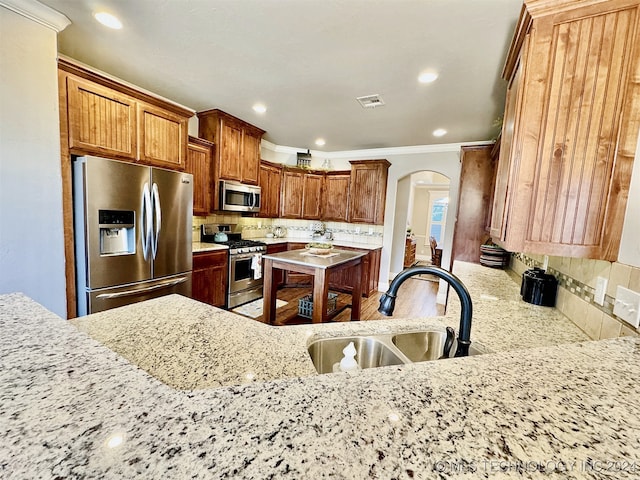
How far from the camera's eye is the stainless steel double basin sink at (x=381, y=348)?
108 centimetres

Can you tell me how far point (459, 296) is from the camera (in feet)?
3.31

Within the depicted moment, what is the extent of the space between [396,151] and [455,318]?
3.98 metres

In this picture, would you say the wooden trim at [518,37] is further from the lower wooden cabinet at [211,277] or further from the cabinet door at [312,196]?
the cabinet door at [312,196]

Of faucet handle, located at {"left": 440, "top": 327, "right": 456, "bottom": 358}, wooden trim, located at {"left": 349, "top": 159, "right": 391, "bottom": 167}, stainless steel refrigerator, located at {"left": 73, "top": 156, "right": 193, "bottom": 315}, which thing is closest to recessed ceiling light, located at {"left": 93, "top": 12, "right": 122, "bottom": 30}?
stainless steel refrigerator, located at {"left": 73, "top": 156, "right": 193, "bottom": 315}

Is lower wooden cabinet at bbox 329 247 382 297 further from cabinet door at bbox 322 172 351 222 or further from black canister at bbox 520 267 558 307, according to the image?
black canister at bbox 520 267 558 307

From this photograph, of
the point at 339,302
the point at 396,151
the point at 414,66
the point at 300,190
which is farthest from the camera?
the point at 300,190

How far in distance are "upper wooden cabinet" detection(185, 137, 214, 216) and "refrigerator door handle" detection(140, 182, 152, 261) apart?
34.0 inches

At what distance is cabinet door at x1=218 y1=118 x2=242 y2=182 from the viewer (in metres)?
3.53

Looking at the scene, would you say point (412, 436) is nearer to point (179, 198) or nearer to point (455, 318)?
point (455, 318)

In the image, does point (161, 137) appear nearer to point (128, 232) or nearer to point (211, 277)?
point (128, 232)

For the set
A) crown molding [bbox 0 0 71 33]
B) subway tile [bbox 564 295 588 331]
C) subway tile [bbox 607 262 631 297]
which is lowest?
subway tile [bbox 564 295 588 331]

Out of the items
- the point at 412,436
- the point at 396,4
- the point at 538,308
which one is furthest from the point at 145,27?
the point at 538,308

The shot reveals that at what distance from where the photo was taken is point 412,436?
38 centimetres

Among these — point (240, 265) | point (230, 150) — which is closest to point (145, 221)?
point (240, 265)
